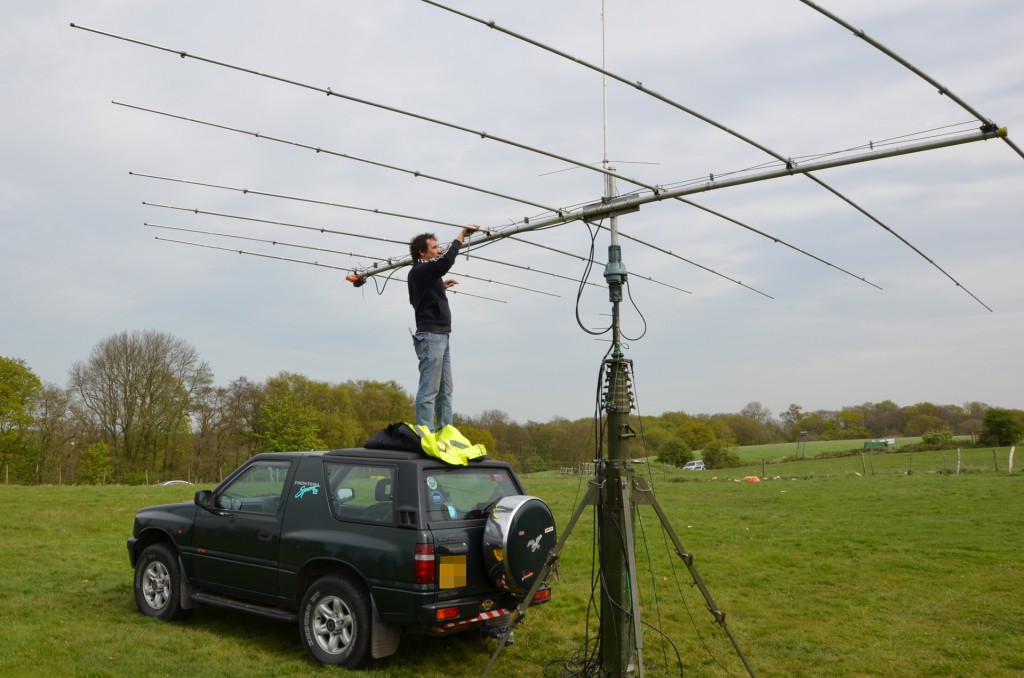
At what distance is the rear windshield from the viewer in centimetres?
640

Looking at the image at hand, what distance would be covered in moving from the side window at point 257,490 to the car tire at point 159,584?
3.11ft

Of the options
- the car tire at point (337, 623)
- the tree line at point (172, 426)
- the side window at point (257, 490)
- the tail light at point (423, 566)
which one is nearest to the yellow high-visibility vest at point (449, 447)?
the tail light at point (423, 566)

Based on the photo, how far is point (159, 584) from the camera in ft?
26.3

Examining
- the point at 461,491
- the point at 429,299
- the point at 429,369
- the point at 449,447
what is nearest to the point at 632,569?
the point at 461,491

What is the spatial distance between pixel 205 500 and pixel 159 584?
3.84ft

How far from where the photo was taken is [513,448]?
46094mm

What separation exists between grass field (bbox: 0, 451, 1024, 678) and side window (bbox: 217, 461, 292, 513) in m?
1.29

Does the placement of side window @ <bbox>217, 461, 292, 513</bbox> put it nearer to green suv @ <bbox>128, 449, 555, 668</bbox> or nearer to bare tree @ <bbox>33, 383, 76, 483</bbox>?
green suv @ <bbox>128, 449, 555, 668</bbox>

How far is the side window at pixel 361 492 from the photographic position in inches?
254

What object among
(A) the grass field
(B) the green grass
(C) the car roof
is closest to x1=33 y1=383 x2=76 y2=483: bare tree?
(A) the grass field

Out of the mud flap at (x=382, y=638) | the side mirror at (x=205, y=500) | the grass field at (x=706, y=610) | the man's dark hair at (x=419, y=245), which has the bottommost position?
the grass field at (x=706, y=610)

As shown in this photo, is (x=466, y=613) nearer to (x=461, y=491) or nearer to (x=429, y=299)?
(x=461, y=491)

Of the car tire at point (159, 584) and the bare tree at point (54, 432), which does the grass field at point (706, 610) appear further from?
the bare tree at point (54, 432)

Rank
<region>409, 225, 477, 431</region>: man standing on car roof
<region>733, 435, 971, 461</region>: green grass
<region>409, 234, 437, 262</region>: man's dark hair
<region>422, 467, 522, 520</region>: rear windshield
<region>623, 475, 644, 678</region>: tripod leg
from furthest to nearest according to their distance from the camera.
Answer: <region>733, 435, 971, 461</region>: green grass
<region>409, 234, 437, 262</region>: man's dark hair
<region>409, 225, 477, 431</region>: man standing on car roof
<region>422, 467, 522, 520</region>: rear windshield
<region>623, 475, 644, 678</region>: tripod leg
